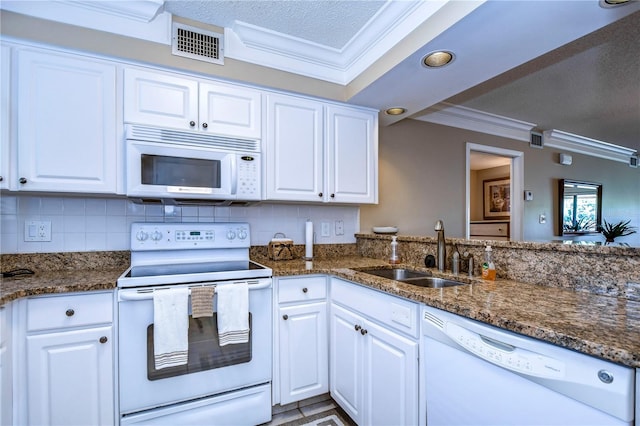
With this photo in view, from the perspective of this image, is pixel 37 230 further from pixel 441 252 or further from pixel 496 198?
pixel 496 198

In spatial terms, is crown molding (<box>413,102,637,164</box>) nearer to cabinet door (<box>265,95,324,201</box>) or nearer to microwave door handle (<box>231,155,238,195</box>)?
cabinet door (<box>265,95,324,201</box>)

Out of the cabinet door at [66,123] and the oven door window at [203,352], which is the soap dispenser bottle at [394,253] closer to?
the oven door window at [203,352]

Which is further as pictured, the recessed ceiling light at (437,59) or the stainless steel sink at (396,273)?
the stainless steel sink at (396,273)

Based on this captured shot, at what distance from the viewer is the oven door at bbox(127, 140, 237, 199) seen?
169 cm

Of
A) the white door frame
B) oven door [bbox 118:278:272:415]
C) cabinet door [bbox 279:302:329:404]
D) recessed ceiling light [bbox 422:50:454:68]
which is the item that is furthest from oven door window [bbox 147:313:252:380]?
the white door frame

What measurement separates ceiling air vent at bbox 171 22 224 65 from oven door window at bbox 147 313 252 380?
1.52 metres

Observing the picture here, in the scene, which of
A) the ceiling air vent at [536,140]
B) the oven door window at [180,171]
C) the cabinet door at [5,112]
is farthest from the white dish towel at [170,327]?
the ceiling air vent at [536,140]

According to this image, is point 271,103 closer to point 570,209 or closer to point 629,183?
point 570,209

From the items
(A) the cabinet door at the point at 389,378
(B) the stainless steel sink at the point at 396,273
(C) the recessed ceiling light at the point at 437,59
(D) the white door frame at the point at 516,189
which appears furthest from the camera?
(D) the white door frame at the point at 516,189

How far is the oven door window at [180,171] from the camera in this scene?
1728 millimetres

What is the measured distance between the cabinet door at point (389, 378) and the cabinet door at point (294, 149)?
1.03m

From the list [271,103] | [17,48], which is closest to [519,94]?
[271,103]

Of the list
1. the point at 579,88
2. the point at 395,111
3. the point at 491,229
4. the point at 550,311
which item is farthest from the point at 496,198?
the point at 550,311

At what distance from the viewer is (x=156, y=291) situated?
59.1 inches
